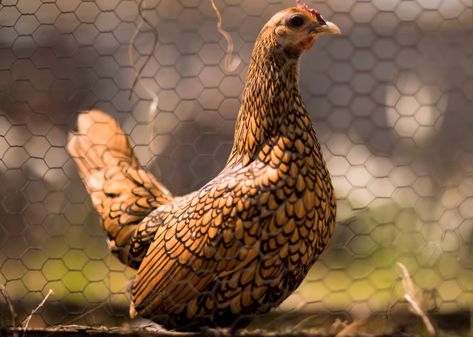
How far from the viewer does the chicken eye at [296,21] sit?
1.48 metres

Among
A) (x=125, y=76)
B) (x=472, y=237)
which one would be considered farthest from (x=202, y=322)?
(x=125, y=76)

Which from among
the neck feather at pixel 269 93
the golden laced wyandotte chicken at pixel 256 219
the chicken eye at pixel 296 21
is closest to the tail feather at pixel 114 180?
the golden laced wyandotte chicken at pixel 256 219

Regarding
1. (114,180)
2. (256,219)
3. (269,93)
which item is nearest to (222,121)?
(114,180)

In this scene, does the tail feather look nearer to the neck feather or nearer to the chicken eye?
the neck feather

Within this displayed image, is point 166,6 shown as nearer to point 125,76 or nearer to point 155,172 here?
point 125,76

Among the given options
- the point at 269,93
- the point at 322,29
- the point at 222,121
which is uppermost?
the point at 322,29

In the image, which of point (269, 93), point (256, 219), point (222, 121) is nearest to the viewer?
point (256, 219)

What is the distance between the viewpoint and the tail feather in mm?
1777

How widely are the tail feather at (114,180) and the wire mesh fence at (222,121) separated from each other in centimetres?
49

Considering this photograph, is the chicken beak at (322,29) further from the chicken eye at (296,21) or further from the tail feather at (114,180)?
the tail feather at (114,180)

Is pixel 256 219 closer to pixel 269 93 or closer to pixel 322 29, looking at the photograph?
pixel 269 93

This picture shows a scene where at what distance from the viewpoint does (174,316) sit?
1525mm

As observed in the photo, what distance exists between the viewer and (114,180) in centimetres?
187

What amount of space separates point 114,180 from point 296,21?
0.69 metres
